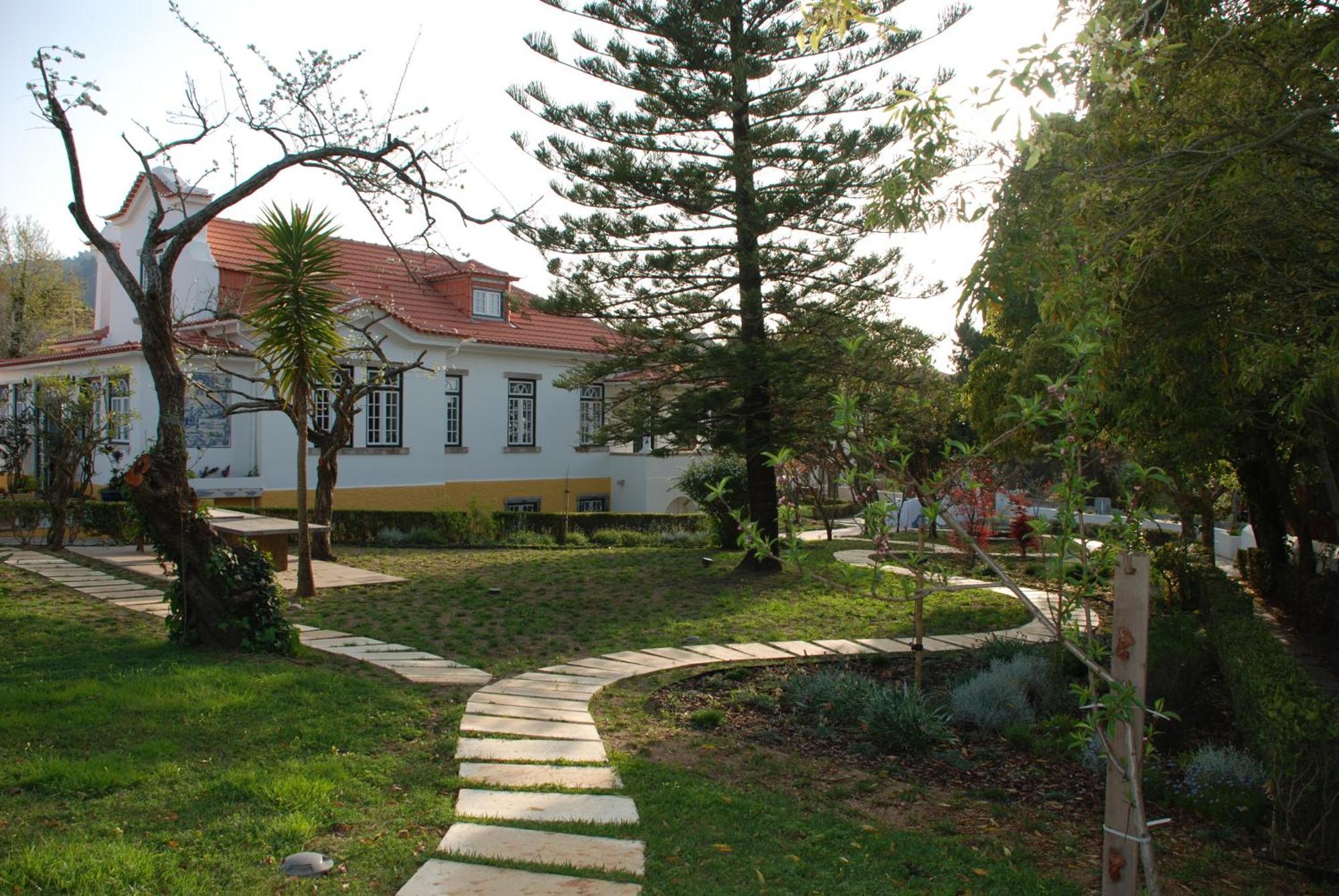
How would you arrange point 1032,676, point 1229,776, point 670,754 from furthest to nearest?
point 1032,676
point 670,754
point 1229,776

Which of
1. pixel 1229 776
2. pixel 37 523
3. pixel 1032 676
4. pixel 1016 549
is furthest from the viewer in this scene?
pixel 1016 549

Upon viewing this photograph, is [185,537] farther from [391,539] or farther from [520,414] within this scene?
[520,414]

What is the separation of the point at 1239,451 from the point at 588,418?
1716cm

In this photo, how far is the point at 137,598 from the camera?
9227 mm

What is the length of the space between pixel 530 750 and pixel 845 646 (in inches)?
148

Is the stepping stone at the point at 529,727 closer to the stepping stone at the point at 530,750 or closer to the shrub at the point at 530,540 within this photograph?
the stepping stone at the point at 530,750

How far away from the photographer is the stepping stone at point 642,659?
747 centimetres

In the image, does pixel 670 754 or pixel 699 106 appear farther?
pixel 699 106

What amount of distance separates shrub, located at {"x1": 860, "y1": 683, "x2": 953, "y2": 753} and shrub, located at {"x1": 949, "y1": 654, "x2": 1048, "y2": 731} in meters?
0.29

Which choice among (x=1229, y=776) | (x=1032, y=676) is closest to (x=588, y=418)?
(x=1032, y=676)

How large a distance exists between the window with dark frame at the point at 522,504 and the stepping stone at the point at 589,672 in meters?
17.0

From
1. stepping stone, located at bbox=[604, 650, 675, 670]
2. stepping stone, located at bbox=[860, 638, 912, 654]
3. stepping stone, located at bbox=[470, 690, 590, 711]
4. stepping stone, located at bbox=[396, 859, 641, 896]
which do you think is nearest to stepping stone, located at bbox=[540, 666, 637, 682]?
stepping stone, located at bbox=[604, 650, 675, 670]

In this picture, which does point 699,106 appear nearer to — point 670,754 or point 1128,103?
point 1128,103

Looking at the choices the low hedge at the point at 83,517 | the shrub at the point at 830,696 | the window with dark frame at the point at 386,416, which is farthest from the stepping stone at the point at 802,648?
the window with dark frame at the point at 386,416
